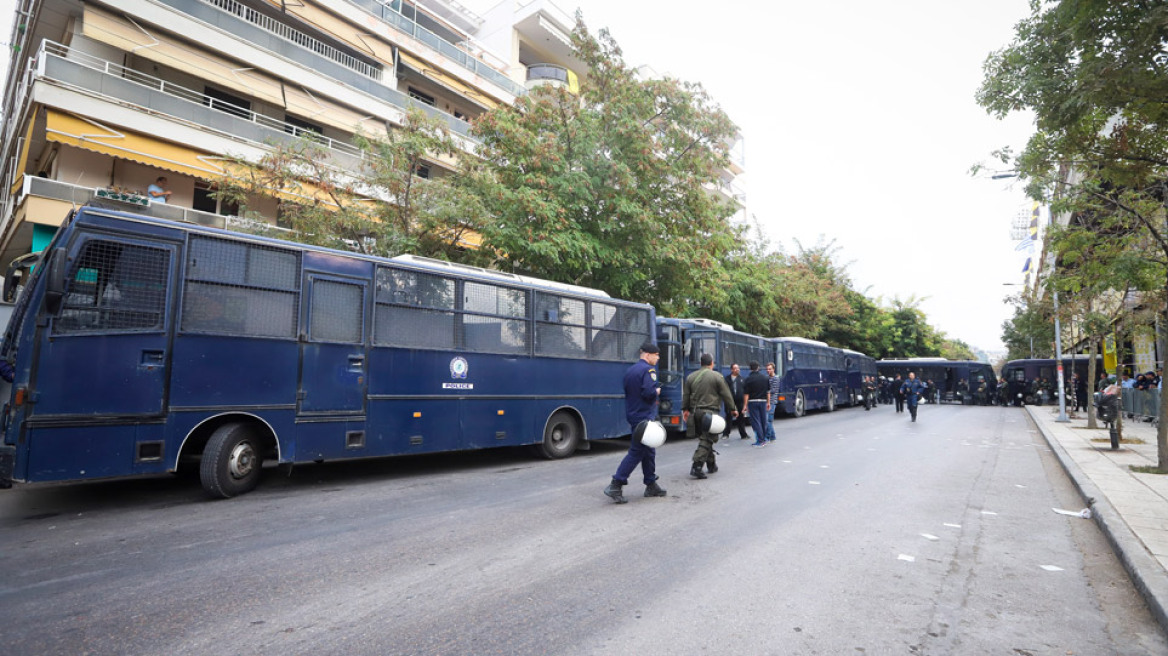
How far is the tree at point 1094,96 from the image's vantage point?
5922mm

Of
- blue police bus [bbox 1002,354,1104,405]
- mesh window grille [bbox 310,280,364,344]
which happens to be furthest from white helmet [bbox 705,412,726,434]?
blue police bus [bbox 1002,354,1104,405]

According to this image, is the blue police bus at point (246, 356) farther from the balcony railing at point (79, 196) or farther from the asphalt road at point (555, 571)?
the balcony railing at point (79, 196)

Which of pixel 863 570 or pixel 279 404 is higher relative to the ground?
pixel 279 404

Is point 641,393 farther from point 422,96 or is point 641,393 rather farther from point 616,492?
point 422,96

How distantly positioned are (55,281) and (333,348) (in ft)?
9.50

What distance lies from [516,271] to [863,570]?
13.3 m

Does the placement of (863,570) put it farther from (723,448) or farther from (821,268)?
(821,268)

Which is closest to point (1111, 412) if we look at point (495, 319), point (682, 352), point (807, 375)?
point (682, 352)

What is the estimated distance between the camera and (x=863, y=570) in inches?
182

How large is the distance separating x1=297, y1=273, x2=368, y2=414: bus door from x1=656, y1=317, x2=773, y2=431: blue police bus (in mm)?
7471

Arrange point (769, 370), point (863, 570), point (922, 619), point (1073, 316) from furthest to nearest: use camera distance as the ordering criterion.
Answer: point (1073, 316) < point (769, 370) < point (863, 570) < point (922, 619)

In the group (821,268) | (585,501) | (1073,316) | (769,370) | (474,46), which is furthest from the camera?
(821,268)

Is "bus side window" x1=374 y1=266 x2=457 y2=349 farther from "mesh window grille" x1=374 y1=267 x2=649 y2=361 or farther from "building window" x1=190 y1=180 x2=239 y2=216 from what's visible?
"building window" x1=190 y1=180 x2=239 y2=216

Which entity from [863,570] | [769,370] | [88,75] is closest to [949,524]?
[863,570]
